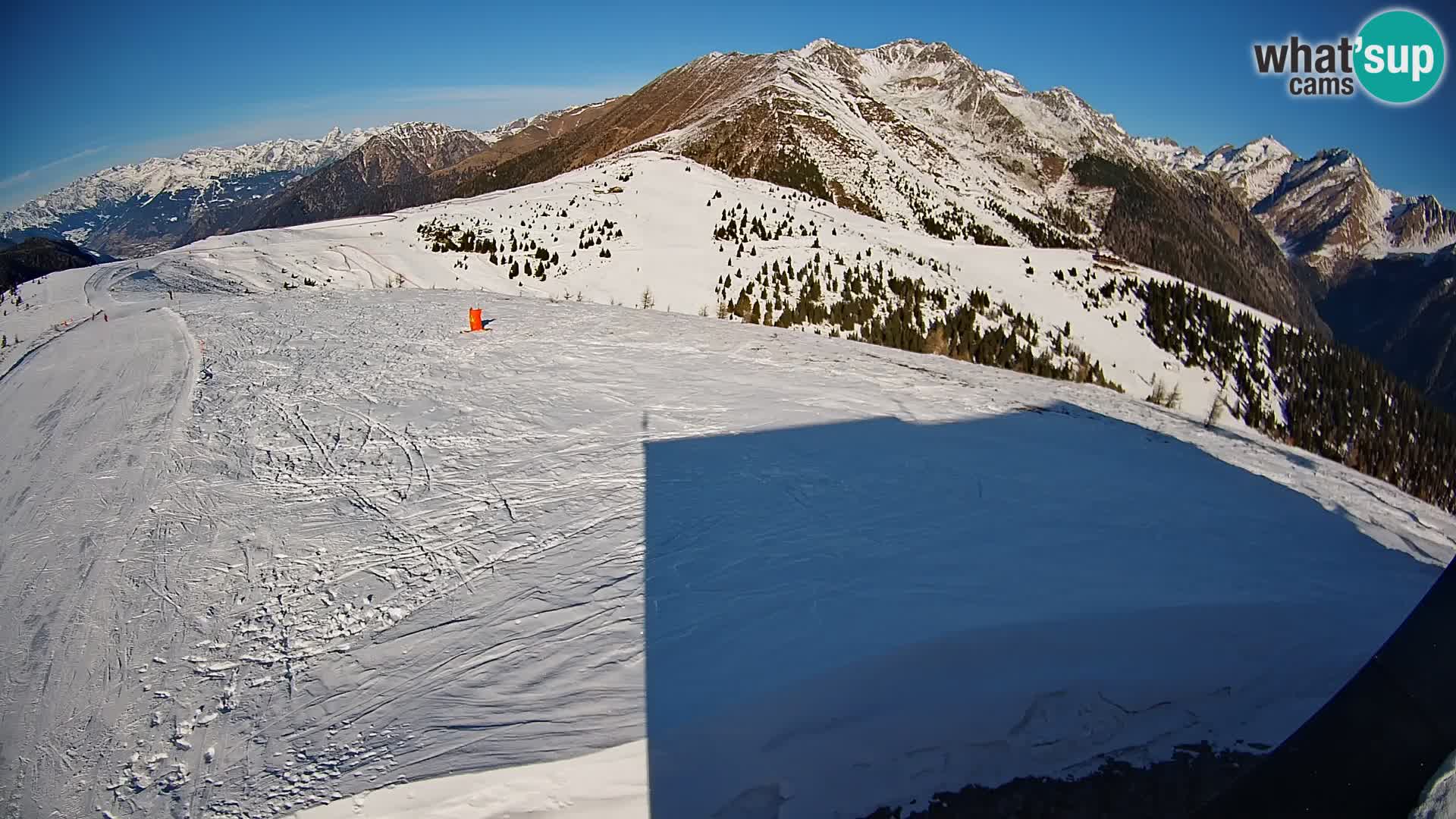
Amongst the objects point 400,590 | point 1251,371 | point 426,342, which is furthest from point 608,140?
point 400,590

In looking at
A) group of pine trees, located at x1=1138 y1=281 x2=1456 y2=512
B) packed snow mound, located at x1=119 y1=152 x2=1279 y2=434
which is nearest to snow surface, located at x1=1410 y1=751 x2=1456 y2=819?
packed snow mound, located at x1=119 y1=152 x2=1279 y2=434

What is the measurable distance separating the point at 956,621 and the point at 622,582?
8.01 ft

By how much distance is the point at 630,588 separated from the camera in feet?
16.4

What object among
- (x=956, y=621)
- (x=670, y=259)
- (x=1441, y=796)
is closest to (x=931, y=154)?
(x=670, y=259)

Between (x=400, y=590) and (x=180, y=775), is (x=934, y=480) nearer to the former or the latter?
(x=400, y=590)

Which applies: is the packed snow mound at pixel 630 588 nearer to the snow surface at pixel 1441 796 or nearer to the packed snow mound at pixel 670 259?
the snow surface at pixel 1441 796

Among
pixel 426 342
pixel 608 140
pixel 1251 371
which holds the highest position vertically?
pixel 608 140

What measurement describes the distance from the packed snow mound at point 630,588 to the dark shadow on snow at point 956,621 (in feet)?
0.08

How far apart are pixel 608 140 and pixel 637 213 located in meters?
86.3

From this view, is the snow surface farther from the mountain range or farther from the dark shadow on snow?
the mountain range

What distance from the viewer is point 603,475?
6.87 meters

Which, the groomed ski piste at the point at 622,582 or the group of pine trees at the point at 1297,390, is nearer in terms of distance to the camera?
the groomed ski piste at the point at 622,582

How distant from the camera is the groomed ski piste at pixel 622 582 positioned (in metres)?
3.69

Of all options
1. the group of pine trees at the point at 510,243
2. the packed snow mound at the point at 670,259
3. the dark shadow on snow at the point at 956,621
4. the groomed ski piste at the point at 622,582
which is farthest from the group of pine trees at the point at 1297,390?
the group of pine trees at the point at 510,243
